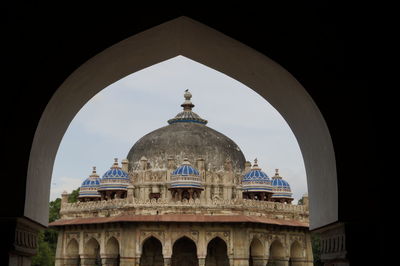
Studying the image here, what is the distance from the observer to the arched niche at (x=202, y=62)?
16.6 ft

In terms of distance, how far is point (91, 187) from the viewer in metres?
32.5

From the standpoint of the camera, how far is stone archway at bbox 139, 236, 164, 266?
29.7 metres

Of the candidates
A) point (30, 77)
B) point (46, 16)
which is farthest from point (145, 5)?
point (30, 77)

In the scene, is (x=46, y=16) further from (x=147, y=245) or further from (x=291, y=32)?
(x=147, y=245)

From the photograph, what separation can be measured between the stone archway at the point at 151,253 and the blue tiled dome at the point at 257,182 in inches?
233

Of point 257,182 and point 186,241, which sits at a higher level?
point 257,182

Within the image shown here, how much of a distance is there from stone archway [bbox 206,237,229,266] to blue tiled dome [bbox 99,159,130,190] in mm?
5757

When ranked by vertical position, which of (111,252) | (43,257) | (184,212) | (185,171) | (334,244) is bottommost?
(334,244)

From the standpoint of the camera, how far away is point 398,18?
4984 mm

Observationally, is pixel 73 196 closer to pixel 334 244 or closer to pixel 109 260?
pixel 109 260

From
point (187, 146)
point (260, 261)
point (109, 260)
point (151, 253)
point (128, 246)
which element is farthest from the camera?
point (187, 146)

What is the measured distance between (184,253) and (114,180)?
18.3 feet

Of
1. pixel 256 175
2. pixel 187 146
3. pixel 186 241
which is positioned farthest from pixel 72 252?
pixel 256 175

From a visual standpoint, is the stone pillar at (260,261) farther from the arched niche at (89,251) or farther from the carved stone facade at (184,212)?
the arched niche at (89,251)
